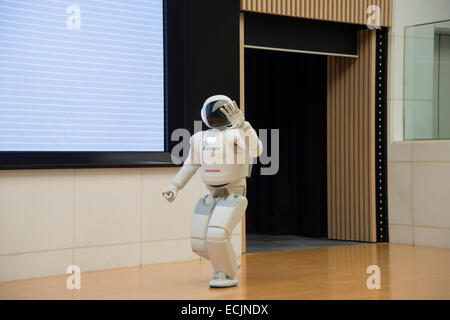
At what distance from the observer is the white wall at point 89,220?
5672 mm

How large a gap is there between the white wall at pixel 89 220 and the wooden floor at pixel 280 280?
6.2 inches

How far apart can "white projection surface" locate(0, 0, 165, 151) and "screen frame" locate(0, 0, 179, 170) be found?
6cm

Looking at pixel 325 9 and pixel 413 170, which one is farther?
pixel 413 170

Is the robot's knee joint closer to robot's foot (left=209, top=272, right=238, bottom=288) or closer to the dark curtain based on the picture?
robot's foot (left=209, top=272, right=238, bottom=288)

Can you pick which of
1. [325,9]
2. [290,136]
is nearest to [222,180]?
[325,9]

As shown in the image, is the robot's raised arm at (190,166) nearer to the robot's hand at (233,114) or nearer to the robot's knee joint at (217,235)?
the robot's hand at (233,114)

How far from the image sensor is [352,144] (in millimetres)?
8141

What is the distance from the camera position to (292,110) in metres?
9.02

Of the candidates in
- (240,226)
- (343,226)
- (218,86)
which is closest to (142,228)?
(240,226)

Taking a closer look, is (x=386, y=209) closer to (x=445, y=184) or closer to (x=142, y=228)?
(x=445, y=184)

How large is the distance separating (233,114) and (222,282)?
125 centimetres

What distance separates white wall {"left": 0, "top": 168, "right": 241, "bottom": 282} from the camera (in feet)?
18.6

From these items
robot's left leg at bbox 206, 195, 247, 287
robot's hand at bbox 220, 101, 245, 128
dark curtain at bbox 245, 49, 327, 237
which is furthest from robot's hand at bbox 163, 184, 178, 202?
dark curtain at bbox 245, 49, 327, 237

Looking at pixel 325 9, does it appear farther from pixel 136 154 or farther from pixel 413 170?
pixel 136 154
